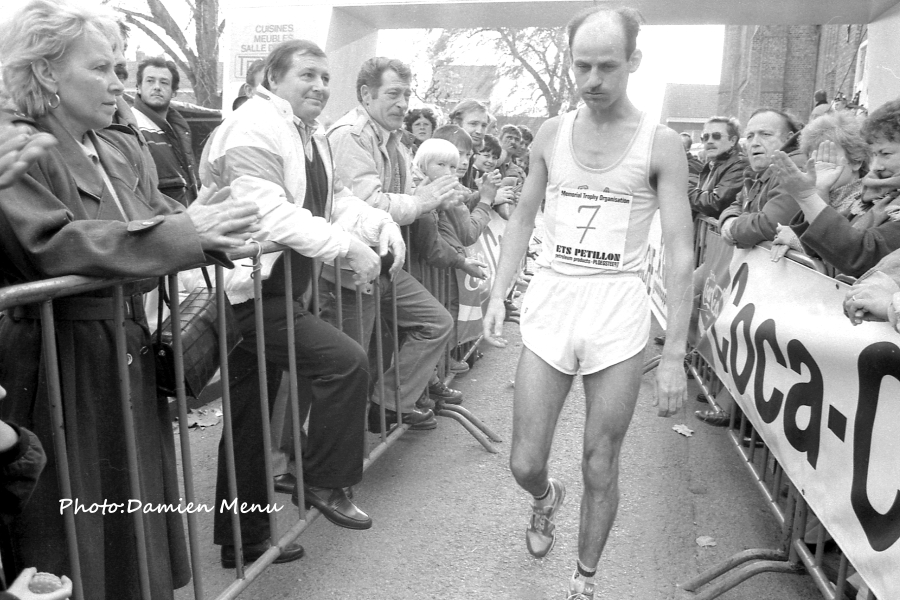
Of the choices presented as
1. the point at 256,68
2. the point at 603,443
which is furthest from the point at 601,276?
the point at 256,68

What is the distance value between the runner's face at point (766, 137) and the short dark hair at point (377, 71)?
2627mm

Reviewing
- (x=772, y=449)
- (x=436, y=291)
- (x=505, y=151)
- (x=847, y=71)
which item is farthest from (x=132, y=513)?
(x=847, y=71)

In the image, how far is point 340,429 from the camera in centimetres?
379

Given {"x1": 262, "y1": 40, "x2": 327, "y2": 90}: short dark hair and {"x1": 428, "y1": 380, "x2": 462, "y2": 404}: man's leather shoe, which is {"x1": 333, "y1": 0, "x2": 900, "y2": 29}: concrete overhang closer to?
{"x1": 428, "y1": 380, "x2": 462, "y2": 404}: man's leather shoe

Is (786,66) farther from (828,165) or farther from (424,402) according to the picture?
(424,402)

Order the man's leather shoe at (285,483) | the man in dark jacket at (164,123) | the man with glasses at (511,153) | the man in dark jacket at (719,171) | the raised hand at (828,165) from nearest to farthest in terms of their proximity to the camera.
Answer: the man's leather shoe at (285,483), the raised hand at (828,165), the man in dark jacket at (164,123), the man in dark jacket at (719,171), the man with glasses at (511,153)

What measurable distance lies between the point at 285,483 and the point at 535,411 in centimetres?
144

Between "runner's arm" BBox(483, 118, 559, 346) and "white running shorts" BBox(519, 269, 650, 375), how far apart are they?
0.19 m

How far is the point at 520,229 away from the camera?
380 cm

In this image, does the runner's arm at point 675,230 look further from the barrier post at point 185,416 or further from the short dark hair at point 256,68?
the short dark hair at point 256,68

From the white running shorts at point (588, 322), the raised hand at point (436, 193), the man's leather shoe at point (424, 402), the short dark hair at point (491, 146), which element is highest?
the short dark hair at point (491, 146)

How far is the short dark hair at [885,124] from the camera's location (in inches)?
147

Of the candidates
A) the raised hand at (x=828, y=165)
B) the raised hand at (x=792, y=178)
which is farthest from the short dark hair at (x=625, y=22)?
the raised hand at (x=828, y=165)

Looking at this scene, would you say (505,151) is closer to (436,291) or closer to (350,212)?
(436,291)
